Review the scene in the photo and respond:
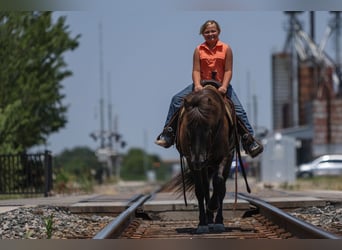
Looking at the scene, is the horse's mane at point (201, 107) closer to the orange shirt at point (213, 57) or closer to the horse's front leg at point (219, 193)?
the orange shirt at point (213, 57)


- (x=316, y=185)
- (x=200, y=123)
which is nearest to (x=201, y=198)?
(x=200, y=123)

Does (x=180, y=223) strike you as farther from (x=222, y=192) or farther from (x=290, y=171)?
(x=290, y=171)

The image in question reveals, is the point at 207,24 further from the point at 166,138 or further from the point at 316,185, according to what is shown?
the point at 316,185

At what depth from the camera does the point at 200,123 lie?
880cm

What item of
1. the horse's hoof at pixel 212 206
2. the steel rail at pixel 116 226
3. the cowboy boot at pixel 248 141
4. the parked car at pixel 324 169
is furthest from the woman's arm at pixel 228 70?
the parked car at pixel 324 169

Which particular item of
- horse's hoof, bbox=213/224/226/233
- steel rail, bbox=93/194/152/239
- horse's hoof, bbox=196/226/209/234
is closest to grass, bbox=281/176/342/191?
steel rail, bbox=93/194/152/239

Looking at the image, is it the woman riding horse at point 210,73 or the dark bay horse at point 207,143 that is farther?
the woman riding horse at point 210,73

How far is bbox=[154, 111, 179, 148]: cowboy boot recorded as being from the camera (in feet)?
32.3

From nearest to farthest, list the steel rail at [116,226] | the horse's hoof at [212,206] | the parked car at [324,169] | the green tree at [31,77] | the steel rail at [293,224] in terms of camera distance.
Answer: the steel rail at [293,224] < the steel rail at [116,226] < the horse's hoof at [212,206] < the green tree at [31,77] < the parked car at [324,169]

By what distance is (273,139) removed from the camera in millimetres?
38219

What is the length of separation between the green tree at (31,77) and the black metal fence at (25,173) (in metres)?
1.44

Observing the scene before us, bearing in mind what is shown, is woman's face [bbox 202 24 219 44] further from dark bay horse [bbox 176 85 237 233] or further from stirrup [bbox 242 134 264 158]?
stirrup [bbox 242 134 264 158]

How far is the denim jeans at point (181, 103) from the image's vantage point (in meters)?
9.84

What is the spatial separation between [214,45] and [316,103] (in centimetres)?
6535
